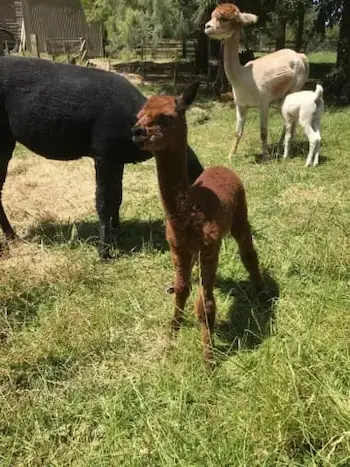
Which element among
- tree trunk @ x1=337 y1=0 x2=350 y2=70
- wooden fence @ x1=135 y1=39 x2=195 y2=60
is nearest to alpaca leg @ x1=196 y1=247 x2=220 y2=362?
tree trunk @ x1=337 y1=0 x2=350 y2=70

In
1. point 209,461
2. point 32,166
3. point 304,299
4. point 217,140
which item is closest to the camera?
point 209,461

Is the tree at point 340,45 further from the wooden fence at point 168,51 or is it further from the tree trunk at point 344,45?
the wooden fence at point 168,51

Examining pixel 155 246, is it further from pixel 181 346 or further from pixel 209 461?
pixel 209 461

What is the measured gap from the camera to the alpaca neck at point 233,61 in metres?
6.82

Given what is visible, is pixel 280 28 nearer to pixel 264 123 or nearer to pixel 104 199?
pixel 264 123

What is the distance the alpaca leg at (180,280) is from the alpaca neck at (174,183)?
0.28 meters

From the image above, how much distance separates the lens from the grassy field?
229 centimetres

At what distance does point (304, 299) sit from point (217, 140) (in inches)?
218

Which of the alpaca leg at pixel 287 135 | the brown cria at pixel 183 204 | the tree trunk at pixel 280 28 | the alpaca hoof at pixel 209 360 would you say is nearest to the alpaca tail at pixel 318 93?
the alpaca leg at pixel 287 135

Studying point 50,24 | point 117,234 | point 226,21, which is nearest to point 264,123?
point 226,21

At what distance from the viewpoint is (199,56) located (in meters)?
15.9

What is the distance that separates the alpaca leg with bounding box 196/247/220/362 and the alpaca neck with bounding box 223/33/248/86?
475 cm

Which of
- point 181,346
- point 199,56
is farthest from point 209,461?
point 199,56

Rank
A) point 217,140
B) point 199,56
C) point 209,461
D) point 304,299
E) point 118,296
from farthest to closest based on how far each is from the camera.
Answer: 1. point 199,56
2. point 217,140
3. point 118,296
4. point 304,299
5. point 209,461
